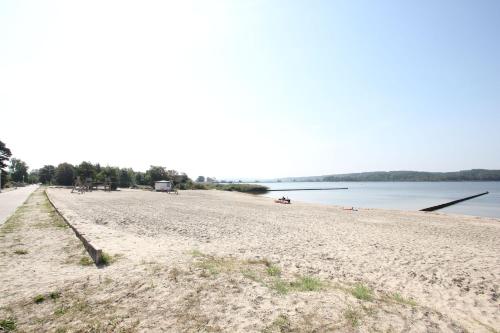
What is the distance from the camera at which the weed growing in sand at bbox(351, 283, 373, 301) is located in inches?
228

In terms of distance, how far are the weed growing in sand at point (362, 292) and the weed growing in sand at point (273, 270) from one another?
184 cm

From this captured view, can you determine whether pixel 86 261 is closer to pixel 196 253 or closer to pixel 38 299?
pixel 38 299

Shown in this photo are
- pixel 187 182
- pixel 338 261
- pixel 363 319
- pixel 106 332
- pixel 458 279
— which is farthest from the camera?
pixel 187 182

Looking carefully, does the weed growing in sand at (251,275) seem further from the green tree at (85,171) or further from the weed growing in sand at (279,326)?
the green tree at (85,171)

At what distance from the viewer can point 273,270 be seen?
7.38 metres

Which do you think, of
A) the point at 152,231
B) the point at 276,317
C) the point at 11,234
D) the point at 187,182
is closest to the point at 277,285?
the point at 276,317

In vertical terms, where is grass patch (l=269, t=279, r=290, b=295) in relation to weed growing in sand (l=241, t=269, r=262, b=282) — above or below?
below

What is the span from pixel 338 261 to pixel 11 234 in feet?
42.8

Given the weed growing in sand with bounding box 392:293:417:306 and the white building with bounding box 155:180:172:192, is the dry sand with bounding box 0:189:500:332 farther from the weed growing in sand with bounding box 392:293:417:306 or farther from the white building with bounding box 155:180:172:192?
the white building with bounding box 155:180:172:192

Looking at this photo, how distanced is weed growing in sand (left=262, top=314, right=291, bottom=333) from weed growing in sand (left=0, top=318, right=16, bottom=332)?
3.95 m

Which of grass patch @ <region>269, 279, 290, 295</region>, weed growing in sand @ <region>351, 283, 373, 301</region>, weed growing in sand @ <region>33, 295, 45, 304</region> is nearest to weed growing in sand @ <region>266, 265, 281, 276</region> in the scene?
grass patch @ <region>269, 279, 290, 295</region>

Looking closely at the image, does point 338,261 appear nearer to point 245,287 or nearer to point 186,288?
point 245,287

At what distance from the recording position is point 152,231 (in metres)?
13.6

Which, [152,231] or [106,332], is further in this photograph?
[152,231]
